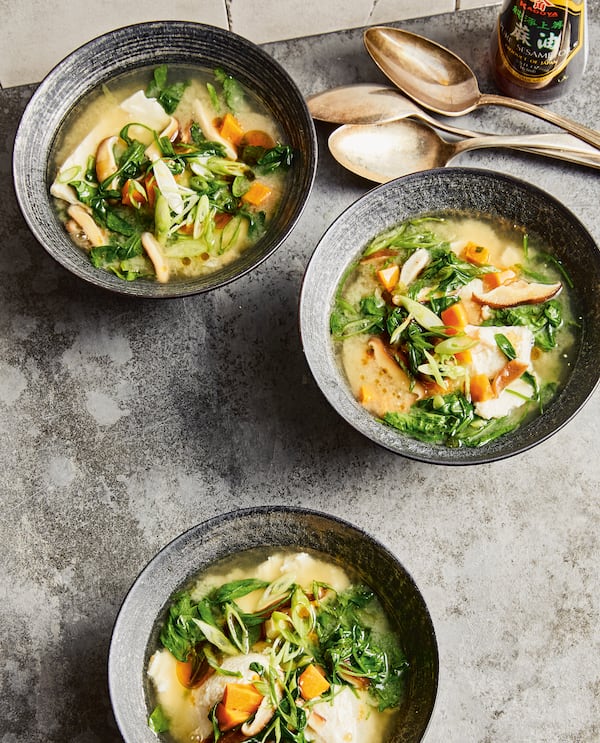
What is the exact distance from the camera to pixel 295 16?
3268mm

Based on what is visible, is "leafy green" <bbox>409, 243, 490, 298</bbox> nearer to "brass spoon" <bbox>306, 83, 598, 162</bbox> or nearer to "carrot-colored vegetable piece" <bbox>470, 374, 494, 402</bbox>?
"carrot-colored vegetable piece" <bbox>470, 374, 494, 402</bbox>

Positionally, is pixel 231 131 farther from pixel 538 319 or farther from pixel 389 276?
pixel 538 319

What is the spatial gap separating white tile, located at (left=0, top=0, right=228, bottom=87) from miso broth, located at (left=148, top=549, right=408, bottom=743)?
6.03ft

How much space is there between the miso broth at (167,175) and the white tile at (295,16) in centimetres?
28

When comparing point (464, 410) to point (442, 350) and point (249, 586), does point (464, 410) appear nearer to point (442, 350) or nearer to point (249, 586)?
point (442, 350)

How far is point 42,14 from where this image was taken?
3234 millimetres

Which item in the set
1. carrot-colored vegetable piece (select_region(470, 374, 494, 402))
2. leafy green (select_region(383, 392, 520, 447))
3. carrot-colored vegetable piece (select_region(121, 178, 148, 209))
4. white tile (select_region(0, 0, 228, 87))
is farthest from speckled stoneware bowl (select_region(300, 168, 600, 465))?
white tile (select_region(0, 0, 228, 87))

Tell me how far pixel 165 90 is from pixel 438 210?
39.9 inches

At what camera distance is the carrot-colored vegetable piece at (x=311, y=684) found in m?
2.71

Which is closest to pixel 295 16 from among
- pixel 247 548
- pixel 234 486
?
pixel 234 486

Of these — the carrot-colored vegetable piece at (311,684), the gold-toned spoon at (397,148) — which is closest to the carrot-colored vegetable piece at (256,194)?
the gold-toned spoon at (397,148)

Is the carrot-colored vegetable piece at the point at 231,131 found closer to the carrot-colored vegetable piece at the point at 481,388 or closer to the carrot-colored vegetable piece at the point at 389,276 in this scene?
the carrot-colored vegetable piece at the point at 389,276

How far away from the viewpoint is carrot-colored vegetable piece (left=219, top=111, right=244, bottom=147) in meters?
3.15

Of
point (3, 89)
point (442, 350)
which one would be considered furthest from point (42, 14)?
point (442, 350)
